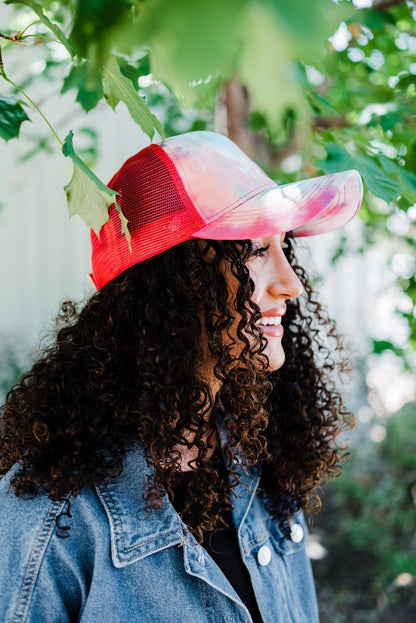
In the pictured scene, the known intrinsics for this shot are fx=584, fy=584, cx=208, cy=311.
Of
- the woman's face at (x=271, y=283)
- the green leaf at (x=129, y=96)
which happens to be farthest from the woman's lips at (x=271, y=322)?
the green leaf at (x=129, y=96)

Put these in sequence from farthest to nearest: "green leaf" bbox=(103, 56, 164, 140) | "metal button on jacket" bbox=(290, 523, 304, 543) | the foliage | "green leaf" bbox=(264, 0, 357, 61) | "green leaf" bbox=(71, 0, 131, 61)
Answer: the foliage → "metal button on jacket" bbox=(290, 523, 304, 543) → "green leaf" bbox=(103, 56, 164, 140) → "green leaf" bbox=(71, 0, 131, 61) → "green leaf" bbox=(264, 0, 357, 61)

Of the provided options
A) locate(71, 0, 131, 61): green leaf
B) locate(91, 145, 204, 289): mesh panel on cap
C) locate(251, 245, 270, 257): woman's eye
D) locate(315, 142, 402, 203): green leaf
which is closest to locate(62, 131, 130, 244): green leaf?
locate(91, 145, 204, 289): mesh panel on cap

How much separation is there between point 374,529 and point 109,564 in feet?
8.89

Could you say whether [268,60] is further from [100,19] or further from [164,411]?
[164,411]

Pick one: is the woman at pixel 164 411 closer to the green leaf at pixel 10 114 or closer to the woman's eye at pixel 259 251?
the woman's eye at pixel 259 251

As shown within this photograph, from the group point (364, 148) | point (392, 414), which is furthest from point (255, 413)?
point (392, 414)

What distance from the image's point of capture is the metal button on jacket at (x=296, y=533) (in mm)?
1563

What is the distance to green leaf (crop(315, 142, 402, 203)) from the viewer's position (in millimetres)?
1350

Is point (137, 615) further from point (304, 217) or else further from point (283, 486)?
point (304, 217)

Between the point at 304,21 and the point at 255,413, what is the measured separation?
3.71 feet

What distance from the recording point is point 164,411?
49.0 inches

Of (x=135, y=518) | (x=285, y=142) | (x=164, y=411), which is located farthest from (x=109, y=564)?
(x=285, y=142)

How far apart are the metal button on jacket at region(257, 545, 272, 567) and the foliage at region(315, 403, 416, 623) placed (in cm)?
208

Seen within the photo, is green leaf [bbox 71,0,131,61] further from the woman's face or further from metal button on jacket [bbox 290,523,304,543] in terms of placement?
metal button on jacket [bbox 290,523,304,543]
